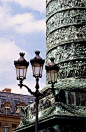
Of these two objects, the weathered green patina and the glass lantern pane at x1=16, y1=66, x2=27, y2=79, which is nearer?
the glass lantern pane at x1=16, y1=66, x2=27, y2=79

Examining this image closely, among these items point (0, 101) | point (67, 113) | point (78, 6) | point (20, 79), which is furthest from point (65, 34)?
point (0, 101)

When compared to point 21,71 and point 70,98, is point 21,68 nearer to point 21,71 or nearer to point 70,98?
point 21,71

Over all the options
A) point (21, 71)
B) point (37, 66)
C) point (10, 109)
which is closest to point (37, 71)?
point (37, 66)

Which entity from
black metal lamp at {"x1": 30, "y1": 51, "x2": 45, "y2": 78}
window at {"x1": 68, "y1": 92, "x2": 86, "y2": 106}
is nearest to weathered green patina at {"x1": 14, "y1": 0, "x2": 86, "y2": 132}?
window at {"x1": 68, "y1": 92, "x2": 86, "y2": 106}

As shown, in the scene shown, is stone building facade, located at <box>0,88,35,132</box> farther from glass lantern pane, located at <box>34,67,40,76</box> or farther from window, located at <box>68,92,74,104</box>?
glass lantern pane, located at <box>34,67,40,76</box>

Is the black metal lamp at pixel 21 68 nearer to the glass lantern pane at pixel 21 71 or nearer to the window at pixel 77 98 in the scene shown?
the glass lantern pane at pixel 21 71

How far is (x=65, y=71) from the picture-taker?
12.3 m

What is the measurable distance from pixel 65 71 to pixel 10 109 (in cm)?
2005

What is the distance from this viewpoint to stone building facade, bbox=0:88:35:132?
30344mm

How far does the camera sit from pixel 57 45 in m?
13.0

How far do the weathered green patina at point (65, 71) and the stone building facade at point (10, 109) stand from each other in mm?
17685

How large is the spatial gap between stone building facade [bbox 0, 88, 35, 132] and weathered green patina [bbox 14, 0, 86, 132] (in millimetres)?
17685

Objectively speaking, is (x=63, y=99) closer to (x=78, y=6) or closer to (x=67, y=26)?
(x=67, y=26)

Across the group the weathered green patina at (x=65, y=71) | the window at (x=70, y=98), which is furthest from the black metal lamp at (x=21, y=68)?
the window at (x=70, y=98)
